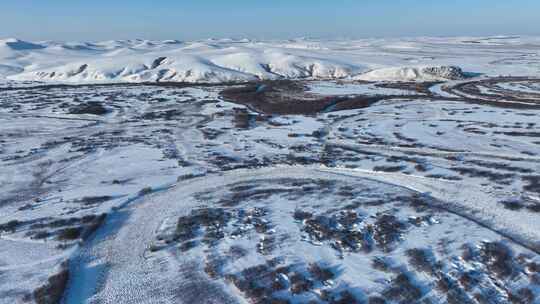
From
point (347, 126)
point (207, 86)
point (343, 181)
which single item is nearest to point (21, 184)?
point (343, 181)

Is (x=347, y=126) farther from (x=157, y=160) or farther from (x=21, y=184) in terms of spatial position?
(x=21, y=184)

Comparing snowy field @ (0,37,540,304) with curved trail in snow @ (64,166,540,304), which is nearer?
curved trail in snow @ (64,166,540,304)

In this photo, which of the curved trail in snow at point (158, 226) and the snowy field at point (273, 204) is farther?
the snowy field at point (273, 204)

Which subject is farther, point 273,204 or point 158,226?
point 273,204
